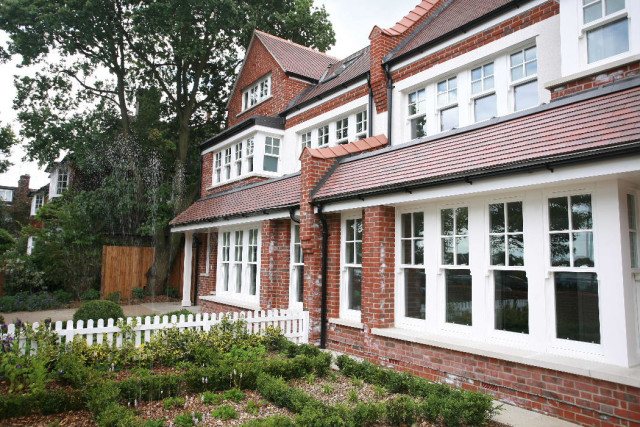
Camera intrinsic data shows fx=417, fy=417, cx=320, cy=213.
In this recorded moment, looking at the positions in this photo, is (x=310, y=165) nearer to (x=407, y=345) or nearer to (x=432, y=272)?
(x=432, y=272)

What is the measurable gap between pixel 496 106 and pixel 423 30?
428 centimetres

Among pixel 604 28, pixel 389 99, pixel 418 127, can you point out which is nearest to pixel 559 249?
pixel 604 28

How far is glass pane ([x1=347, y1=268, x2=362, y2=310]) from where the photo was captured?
8.95 meters

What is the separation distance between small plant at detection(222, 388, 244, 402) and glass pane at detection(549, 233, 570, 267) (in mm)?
4601

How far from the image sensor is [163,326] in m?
7.90

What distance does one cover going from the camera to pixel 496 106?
8266mm

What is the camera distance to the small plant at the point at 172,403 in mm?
5207

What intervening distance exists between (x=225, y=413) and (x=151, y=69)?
67.4 feet

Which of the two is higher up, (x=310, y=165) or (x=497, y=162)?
(x=310, y=165)

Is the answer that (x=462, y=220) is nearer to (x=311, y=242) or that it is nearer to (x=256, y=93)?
(x=311, y=242)

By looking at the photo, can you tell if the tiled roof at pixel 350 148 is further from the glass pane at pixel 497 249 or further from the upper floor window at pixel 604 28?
the upper floor window at pixel 604 28

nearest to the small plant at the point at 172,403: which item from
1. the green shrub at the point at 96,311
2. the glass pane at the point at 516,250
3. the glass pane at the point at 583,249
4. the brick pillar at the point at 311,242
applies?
the brick pillar at the point at 311,242

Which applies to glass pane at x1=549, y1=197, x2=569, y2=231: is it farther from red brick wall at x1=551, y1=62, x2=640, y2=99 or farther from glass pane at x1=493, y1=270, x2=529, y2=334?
red brick wall at x1=551, y1=62, x2=640, y2=99

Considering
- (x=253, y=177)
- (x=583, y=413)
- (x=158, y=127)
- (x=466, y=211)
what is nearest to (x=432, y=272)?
(x=466, y=211)
